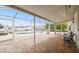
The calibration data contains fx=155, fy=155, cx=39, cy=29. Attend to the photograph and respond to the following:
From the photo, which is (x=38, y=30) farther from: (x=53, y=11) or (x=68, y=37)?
(x=68, y=37)

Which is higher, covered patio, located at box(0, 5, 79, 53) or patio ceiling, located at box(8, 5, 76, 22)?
patio ceiling, located at box(8, 5, 76, 22)

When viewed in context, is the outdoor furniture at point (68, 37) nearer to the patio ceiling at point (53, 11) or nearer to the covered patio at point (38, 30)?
the covered patio at point (38, 30)

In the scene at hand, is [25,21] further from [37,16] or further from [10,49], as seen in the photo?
[10,49]

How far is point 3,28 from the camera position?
406 centimetres

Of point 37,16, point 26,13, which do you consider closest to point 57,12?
point 37,16

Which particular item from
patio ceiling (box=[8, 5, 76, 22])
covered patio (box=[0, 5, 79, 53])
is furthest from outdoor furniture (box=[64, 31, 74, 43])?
patio ceiling (box=[8, 5, 76, 22])

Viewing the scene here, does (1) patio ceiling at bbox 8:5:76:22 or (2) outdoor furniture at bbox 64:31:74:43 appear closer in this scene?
(1) patio ceiling at bbox 8:5:76:22

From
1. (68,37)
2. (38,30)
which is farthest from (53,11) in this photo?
(68,37)

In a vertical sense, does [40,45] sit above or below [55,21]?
below

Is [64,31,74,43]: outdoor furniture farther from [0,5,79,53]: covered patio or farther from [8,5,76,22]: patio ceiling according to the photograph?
[8,5,76,22]: patio ceiling

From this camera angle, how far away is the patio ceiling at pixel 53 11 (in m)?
3.93

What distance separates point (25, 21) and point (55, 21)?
31.1 inches

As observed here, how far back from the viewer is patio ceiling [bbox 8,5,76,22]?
3.93m
